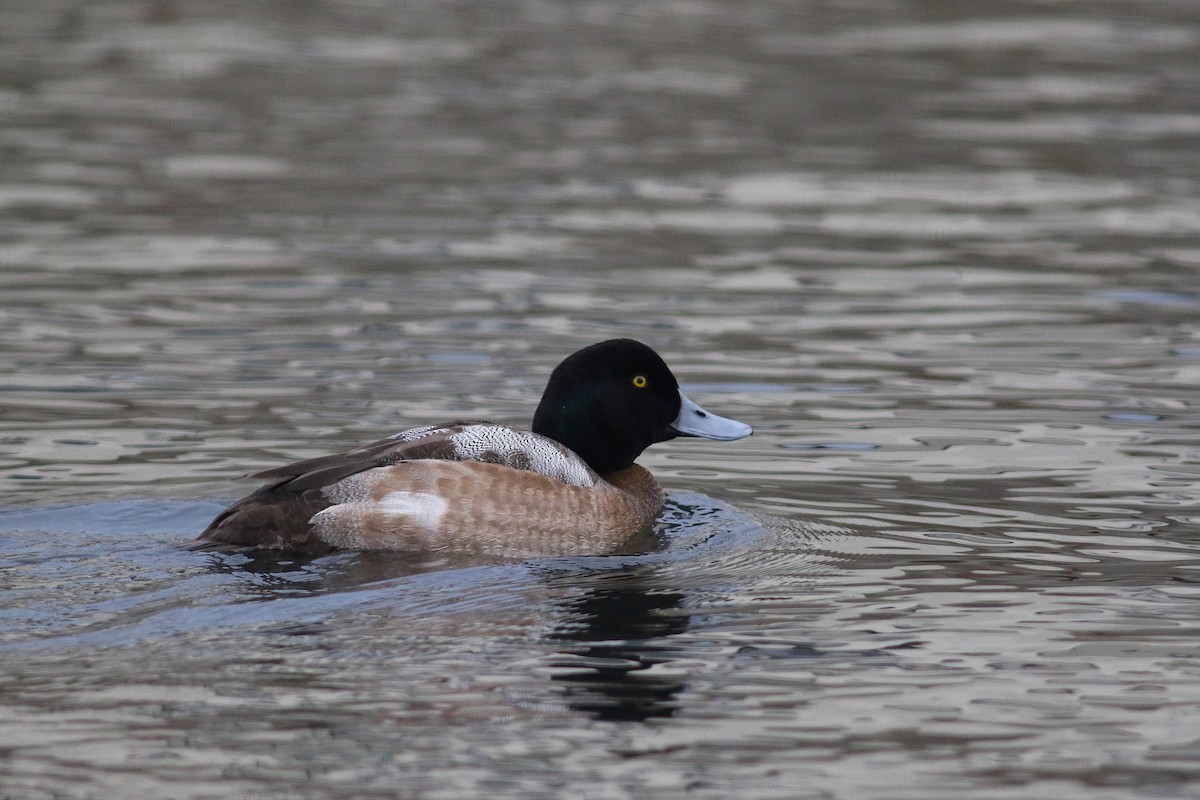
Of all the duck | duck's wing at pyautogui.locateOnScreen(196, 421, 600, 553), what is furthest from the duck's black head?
duck's wing at pyautogui.locateOnScreen(196, 421, 600, 553)

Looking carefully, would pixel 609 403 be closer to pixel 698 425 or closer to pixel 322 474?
pixel 698 425

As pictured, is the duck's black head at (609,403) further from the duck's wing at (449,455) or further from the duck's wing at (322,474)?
the duck's wing at (322,474)

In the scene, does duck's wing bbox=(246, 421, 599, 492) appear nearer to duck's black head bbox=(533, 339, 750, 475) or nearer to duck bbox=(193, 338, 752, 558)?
duck bbox=(193, 338, 752, 558)

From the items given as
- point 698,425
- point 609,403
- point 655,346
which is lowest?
point 655,346

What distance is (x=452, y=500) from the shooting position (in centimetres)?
762

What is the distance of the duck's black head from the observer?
8.34m

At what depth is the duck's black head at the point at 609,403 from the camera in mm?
8336

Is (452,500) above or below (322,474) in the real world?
below

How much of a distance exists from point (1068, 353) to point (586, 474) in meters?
4.27

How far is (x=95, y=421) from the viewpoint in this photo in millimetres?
9617

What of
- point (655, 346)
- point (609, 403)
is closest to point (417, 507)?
point (609, 403)

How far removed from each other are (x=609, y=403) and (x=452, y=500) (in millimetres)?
1066

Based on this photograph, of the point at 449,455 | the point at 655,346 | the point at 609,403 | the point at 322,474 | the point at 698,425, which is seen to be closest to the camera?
the point at 322,474

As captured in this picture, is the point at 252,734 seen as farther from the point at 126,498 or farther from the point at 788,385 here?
the point at 788,385
